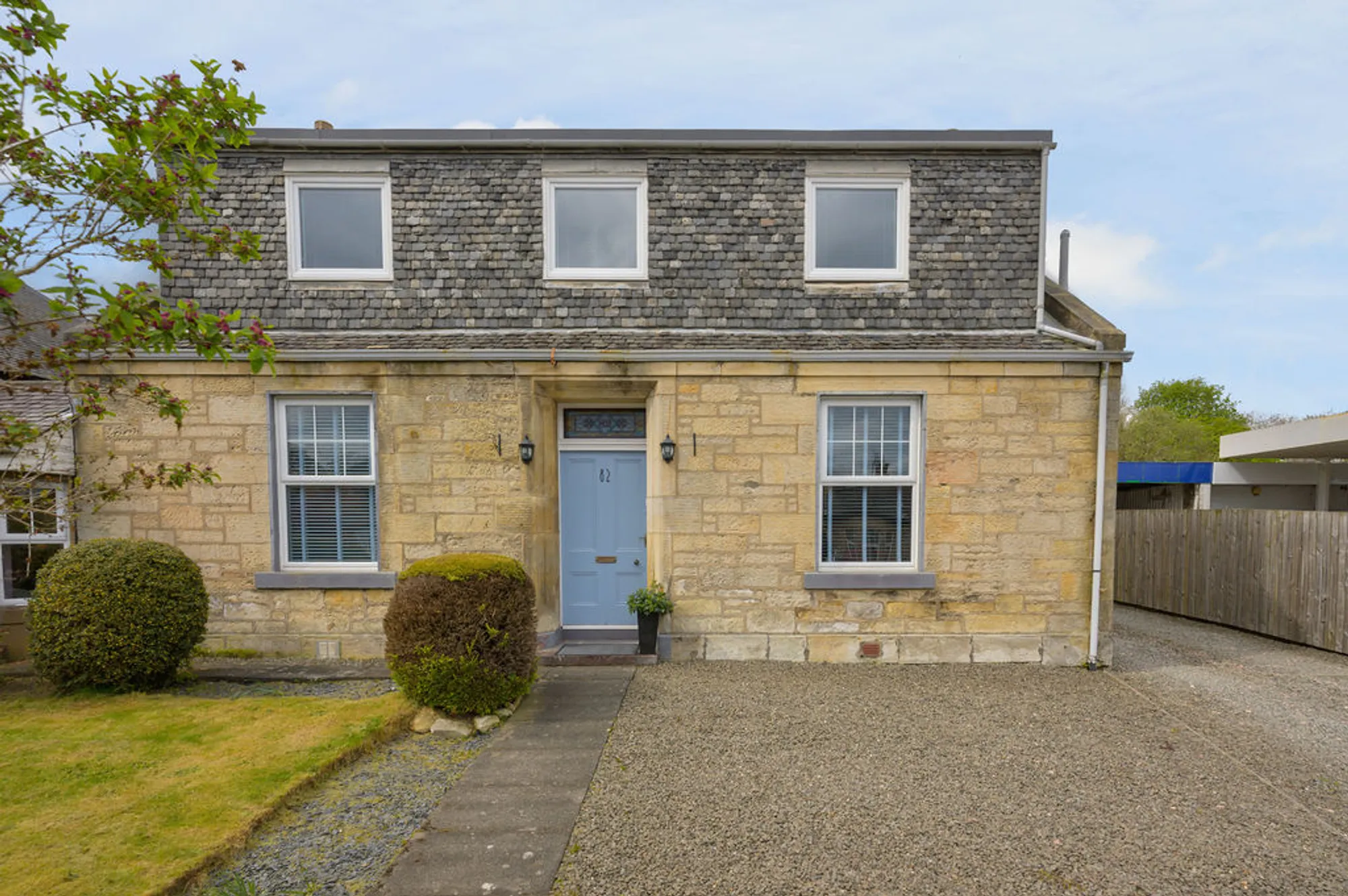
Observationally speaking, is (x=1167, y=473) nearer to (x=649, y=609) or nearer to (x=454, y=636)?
(x=649, y=609)

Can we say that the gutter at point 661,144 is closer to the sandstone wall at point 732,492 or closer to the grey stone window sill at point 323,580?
the sandstone wall at point 732,492

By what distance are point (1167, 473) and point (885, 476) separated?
12.8 m

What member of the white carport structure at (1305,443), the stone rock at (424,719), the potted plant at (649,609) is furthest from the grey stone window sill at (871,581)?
the white carport structure at (1305,443)

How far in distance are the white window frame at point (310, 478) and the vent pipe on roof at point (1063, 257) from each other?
8.87m

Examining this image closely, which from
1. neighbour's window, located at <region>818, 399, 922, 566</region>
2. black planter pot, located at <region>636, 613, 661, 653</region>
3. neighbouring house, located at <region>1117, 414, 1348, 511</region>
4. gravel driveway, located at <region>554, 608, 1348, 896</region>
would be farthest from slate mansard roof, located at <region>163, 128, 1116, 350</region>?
neighbouring house, located at <region>1117, 414, 1348, 511</region>

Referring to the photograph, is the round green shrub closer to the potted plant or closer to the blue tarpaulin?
the potted plant

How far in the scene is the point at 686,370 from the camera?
7.18m

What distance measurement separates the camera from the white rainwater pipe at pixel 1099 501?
23.1ft

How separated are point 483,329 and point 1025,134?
6.74 meters

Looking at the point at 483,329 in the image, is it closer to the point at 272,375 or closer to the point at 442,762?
the point at 272,375

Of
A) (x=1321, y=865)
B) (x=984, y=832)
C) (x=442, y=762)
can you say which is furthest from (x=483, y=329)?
(x=1321, y=865)

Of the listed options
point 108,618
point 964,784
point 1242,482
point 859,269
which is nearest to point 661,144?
point 859,269

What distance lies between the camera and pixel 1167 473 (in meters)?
15.9

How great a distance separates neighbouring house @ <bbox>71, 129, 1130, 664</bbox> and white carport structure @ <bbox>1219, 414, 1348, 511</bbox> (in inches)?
293
